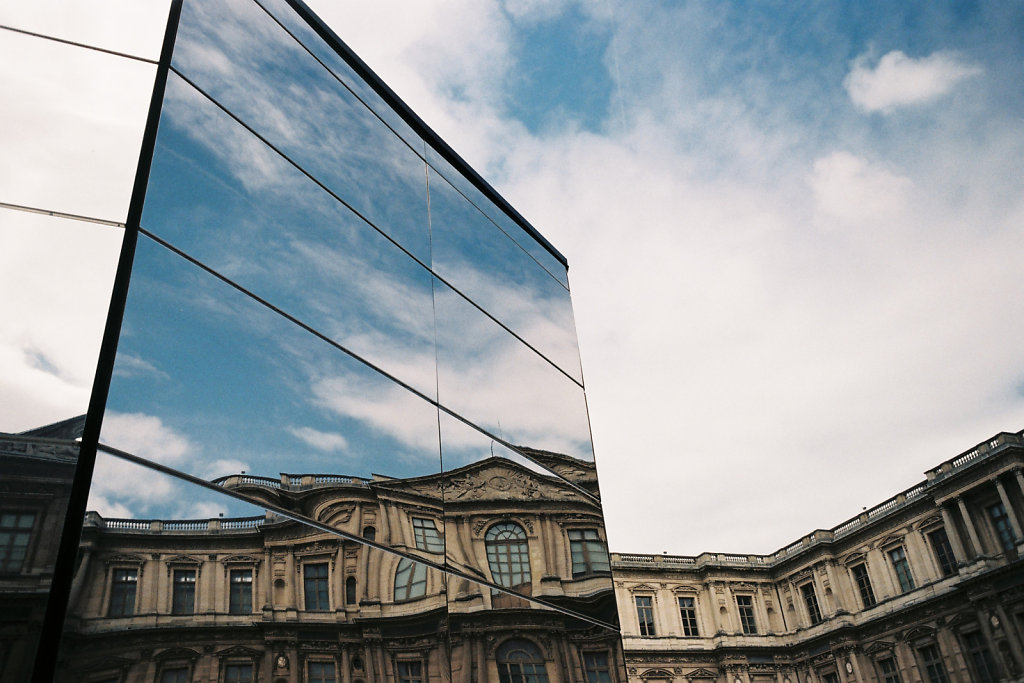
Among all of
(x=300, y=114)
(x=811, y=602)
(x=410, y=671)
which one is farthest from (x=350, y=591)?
(x=811, y=602)

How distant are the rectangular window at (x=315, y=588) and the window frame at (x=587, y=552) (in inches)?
127

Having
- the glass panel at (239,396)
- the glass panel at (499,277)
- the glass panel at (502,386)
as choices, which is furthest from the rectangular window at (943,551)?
the glass panel at (239,396)

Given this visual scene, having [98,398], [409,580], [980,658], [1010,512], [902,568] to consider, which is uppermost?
[1010,512]

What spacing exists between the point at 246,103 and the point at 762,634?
4639 cm

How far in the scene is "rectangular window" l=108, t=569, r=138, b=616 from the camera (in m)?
3.90

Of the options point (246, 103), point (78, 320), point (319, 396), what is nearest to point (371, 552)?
point (319, 396)

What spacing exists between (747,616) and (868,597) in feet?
23.8

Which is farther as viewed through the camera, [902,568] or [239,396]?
[902,568]

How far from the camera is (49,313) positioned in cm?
430

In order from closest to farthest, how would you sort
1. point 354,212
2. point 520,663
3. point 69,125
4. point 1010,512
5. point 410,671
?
point 69,125 < point 410,671 < point 520,663 < point 354,212 < point 1010,512

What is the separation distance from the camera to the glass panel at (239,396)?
179 inches

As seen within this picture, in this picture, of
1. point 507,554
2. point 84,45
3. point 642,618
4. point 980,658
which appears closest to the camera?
point 84,45

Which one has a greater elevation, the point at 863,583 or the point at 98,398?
the point at 863,583

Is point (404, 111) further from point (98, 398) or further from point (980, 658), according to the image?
point (980, 658)
